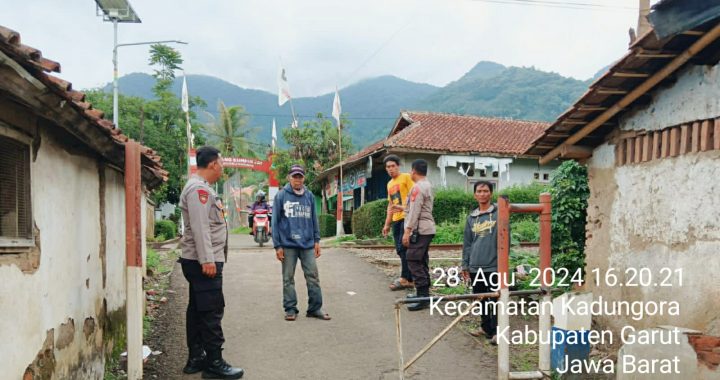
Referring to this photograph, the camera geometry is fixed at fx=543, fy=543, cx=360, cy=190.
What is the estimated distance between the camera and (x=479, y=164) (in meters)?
20.8

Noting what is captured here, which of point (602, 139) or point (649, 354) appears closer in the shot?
point (649, 354)

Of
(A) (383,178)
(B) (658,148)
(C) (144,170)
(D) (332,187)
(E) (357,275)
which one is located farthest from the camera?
(D) (332,187)

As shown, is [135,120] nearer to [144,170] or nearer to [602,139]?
[144,170]

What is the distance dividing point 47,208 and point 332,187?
2518 centimetres

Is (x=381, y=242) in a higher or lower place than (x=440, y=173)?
lower

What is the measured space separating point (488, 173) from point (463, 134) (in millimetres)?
1932

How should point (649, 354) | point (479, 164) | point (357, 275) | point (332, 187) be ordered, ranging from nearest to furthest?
point (649, 354), point (357, 275), point (479, 164), point (332, 187)

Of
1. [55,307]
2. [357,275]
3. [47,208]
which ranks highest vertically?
[47,208]

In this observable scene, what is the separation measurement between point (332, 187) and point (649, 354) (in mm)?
24761

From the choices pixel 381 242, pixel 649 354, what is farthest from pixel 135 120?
pixel 649 354

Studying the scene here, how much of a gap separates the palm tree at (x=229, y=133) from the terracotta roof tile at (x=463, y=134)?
745 inches

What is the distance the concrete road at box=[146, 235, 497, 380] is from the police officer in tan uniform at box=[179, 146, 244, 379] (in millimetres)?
286

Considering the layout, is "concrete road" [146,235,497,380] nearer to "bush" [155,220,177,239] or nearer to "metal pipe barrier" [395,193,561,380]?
"metal pipe barrier" [395,193,561,380]

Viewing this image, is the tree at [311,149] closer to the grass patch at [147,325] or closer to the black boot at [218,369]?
the grass patch at [147,325]
